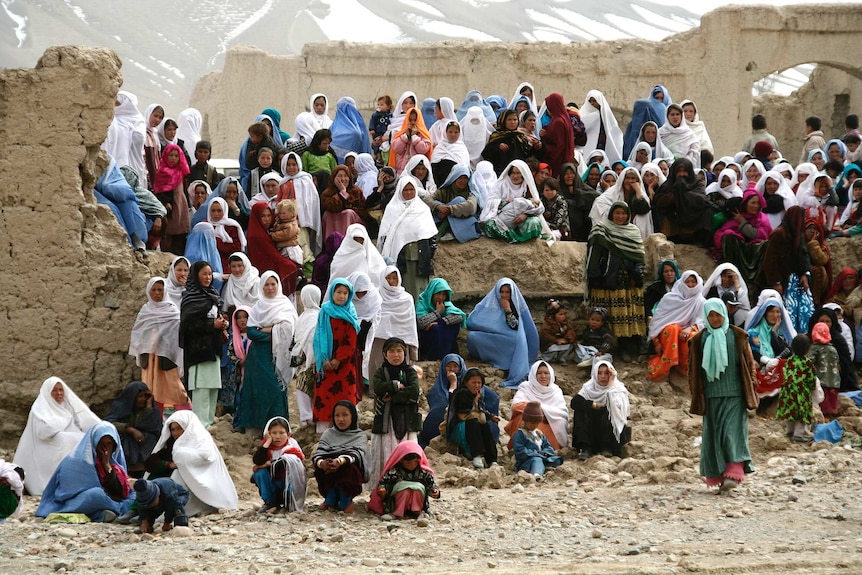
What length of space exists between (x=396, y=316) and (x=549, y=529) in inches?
123

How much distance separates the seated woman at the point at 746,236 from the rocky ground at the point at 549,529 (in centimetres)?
275

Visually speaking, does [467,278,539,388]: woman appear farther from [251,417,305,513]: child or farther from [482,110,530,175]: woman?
[251,417,305,513]: child

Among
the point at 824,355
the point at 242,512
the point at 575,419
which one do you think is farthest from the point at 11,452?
the point at 824,355

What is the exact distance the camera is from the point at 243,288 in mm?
11062

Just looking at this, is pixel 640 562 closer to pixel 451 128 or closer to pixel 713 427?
pixel 713 427

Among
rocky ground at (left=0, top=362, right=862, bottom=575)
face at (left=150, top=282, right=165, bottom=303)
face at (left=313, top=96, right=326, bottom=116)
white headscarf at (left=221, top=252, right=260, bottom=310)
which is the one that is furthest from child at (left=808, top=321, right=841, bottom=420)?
face at (left=313, top=96, right=326, bottom=116)

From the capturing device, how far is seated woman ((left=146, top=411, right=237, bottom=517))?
8.81 meters

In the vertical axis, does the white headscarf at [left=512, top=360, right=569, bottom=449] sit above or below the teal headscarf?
below

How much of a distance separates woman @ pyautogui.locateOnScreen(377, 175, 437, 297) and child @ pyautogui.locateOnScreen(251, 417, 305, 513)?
10.9 ft

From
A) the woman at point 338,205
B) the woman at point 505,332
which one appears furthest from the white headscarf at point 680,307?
the woman at point 338,205

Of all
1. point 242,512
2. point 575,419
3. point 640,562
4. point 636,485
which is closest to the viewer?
point 640,562

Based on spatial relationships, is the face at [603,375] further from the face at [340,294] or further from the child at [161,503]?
the child at [161,503]

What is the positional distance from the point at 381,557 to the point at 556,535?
1.10m

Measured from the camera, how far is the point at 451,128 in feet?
43.8
